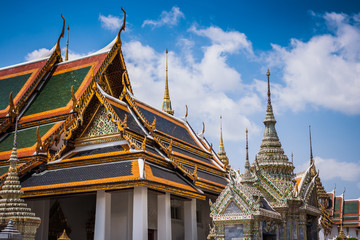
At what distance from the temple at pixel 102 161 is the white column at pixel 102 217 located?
2cm

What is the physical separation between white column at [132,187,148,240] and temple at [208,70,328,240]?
70.3 inches

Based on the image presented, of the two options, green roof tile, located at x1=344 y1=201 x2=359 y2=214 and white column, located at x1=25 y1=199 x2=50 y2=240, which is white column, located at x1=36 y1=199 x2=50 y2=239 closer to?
white column, located at x1=25 y1=199 x2=50 y2=240

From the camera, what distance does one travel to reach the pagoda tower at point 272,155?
1319cm

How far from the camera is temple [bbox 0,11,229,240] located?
12727 millimetres

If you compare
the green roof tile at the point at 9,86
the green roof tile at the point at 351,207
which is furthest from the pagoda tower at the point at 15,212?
the green roof tile at the point at 351,207

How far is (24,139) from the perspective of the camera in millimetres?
15930

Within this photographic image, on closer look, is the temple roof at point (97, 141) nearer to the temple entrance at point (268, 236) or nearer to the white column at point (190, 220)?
the white column at point (190, 220)

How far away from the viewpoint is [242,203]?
9.74 meters

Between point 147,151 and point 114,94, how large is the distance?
4570 mm

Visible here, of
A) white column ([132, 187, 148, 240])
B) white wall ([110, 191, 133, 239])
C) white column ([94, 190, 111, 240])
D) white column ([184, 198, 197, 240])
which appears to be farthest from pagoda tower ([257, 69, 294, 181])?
white column ([94, 190, 111, 240])

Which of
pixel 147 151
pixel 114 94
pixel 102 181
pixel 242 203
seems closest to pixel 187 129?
pixel 114 94

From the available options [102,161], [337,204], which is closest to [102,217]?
[102,161]

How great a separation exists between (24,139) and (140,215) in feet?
18.7

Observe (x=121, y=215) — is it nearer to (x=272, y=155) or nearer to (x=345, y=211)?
(x=272, y=155)
